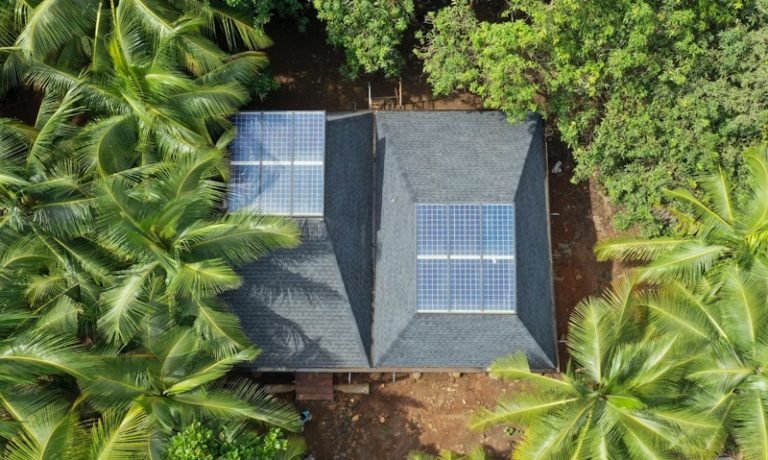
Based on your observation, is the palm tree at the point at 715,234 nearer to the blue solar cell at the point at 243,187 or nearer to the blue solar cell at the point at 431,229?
the blue solar cell at the point at 431,229

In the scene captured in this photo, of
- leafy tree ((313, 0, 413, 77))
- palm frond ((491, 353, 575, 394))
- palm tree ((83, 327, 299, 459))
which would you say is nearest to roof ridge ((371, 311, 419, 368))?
palm frond ((491, 353, 575, 394))

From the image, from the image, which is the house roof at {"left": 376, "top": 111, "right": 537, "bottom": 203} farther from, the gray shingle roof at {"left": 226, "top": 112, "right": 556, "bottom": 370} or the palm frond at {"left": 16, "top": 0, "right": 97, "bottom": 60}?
the palm frond at {"left": 16, "top": 0, "right": 97, "bottom": 60}

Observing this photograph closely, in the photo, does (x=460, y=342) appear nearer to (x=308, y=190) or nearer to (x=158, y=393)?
(x=308, y=190)

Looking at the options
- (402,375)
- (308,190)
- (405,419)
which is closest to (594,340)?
(402,375)

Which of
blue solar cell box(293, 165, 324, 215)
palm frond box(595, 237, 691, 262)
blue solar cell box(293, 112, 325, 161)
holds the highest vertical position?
blue solar cell box(293, 112, 325, 161)

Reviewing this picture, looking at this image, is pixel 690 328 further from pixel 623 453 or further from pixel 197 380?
pixel 197 380

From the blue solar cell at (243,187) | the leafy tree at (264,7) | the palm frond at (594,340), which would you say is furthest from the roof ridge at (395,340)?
the leafy tree at (264,7)
